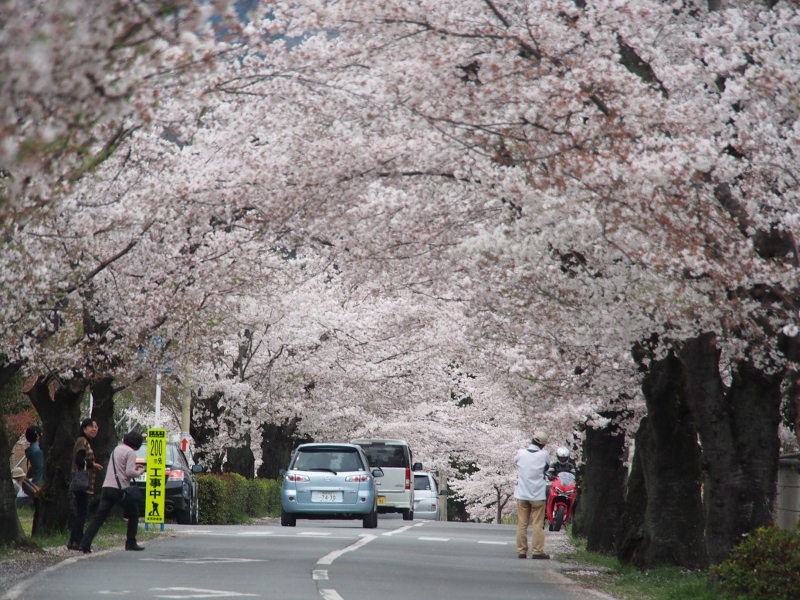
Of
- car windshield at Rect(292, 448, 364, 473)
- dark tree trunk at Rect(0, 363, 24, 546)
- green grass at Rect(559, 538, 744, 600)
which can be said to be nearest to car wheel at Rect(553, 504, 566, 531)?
car windshield at Rect(292, 448, 364, 473)

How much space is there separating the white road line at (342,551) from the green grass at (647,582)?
3174 mm

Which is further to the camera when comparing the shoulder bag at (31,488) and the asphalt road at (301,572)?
the shoulder bag at (31,488)

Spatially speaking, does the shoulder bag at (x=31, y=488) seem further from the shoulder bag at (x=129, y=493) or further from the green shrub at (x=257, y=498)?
the green shrub at (x=257, y=498)

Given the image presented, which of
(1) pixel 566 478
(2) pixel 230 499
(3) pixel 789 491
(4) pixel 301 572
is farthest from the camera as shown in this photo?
(2) pixel 230 499

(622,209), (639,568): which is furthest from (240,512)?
(622,209)

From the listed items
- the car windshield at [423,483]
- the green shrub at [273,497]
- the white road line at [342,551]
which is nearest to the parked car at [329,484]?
the white road line at [342,551]

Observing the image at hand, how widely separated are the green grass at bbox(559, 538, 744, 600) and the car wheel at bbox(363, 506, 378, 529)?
7719 mm

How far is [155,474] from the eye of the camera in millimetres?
22906

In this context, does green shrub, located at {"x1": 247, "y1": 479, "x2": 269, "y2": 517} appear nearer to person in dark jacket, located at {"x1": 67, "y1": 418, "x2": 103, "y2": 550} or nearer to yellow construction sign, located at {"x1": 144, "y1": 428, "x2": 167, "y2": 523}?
yellow construction sign, located at {"x1": 144, "y1": 428, "x2": 167, "y2": 523}

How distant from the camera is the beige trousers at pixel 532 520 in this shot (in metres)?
18.9

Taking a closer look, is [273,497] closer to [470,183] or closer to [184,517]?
[184,517]

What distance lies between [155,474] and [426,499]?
98.0 ft

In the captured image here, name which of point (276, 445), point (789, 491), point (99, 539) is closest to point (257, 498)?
point (276, 445)

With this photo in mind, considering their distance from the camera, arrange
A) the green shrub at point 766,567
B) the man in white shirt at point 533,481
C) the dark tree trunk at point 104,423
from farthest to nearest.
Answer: the dark tree trunk at point 104,423
the man in white shirt at point 533,481
the green shrub at point 766,567
